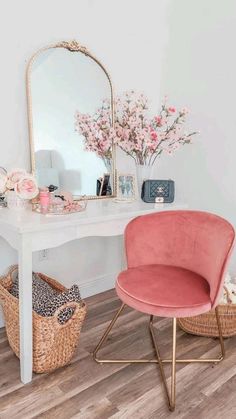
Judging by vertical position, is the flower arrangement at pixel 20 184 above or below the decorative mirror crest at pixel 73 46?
below

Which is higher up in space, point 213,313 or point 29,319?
point 29,319

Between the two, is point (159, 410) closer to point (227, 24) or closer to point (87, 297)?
point (87, 297)

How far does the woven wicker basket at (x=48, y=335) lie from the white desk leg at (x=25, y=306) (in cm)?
4

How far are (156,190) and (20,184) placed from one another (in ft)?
2.98

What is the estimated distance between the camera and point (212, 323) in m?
1.94

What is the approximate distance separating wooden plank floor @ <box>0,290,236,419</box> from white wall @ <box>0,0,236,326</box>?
66cm

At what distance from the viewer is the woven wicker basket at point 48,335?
5.13ft

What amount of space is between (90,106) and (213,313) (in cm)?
148

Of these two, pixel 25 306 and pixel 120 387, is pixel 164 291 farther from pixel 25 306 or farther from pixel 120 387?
pixel 25 306

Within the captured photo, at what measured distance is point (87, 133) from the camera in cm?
209

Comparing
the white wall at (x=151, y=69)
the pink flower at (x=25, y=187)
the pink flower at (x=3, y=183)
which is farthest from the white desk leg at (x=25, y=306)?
the white wall at (x=151, y=69)

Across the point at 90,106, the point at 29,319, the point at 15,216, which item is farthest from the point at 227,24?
the point at 29,319

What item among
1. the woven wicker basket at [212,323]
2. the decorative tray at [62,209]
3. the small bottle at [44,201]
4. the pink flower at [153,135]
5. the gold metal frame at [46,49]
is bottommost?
the woven wicker basket at [212,323]

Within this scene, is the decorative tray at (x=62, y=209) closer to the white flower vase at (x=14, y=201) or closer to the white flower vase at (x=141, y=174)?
the white flower vase at (x=14, y=201)
